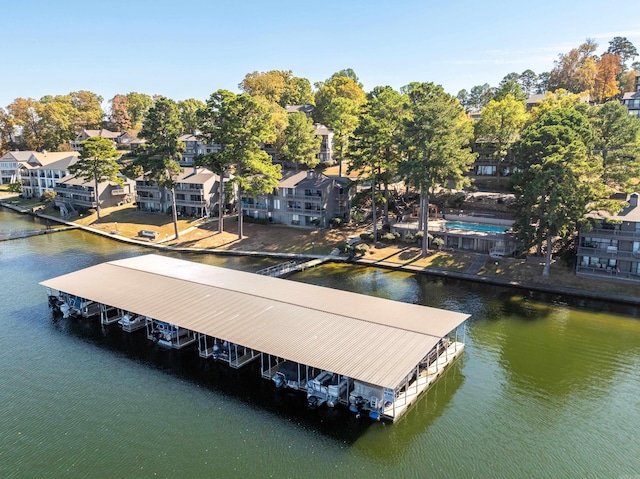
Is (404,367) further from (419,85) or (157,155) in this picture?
(157,155)

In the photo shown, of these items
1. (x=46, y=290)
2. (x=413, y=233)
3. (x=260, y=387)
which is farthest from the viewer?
(x=413, y=233)

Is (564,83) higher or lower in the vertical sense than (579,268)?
higher

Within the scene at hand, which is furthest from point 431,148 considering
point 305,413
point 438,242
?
point 305,413

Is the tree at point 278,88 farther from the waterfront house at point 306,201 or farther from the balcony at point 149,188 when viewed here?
the waterfront house at point 306,201

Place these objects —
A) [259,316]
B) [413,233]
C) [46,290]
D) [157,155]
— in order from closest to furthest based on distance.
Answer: [259,316] < [46,290] < [413,233] < [157,155]

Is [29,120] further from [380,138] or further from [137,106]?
[380,138]

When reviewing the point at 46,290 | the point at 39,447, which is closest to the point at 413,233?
the point at 46,290
